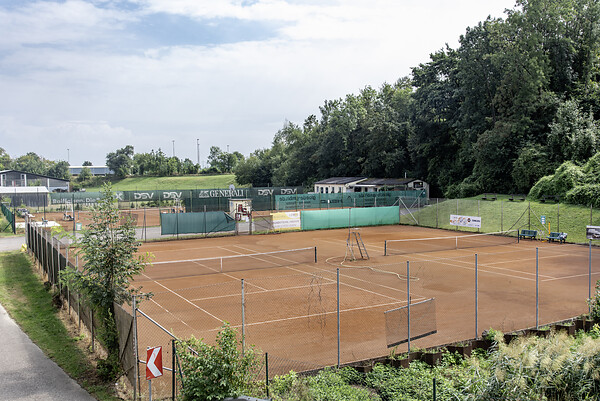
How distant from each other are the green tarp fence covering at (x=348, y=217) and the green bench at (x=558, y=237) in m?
17.4

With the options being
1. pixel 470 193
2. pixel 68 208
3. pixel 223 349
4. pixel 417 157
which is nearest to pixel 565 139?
pixel 470 193

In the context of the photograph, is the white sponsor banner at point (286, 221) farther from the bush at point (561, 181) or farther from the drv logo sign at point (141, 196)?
the drv logo sign at point (141, 196)

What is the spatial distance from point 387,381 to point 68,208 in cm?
6110

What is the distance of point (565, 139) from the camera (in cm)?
5156

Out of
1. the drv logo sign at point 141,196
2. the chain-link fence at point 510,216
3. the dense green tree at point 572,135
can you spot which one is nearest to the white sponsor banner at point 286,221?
the chain-link fence at point 510,216

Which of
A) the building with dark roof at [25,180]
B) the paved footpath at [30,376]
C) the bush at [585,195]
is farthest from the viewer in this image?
the building with dark roof at [25,180]

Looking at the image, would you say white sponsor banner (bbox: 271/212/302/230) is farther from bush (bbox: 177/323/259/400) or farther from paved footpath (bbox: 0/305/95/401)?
bush (bbox: 177/323/259/400)

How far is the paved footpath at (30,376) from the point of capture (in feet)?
38.0

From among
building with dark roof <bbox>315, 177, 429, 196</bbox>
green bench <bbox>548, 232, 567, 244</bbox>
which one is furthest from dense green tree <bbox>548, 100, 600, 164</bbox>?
building with dark roof <bbox>315, 177, 429, 196</bbox>

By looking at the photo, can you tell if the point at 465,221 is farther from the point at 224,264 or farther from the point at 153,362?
the point at 153,362

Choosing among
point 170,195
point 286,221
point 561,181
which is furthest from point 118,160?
point 561,181

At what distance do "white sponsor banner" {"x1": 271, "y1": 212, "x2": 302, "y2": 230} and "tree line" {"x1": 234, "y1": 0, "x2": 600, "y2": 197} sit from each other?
25814 millimetres

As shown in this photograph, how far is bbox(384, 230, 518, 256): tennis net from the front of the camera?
34062 millimetres

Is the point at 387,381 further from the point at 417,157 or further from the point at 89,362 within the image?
the point at 417,157
